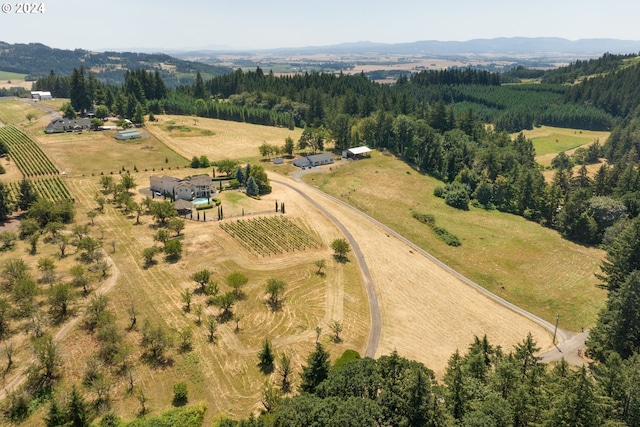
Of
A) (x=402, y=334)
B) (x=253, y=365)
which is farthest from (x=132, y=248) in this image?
(x=402, y=334)

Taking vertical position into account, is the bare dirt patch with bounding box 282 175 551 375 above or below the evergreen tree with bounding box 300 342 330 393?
below

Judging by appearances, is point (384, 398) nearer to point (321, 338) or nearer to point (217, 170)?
point (321, 338)

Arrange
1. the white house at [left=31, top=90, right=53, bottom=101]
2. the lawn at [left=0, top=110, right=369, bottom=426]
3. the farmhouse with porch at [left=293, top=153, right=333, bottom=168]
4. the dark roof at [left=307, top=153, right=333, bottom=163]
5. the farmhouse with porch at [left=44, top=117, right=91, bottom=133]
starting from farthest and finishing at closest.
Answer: the white house at [left=31, top=90, right=53, bottom=101] → the farmhouse with porch at [left=44, top=117, right=91, bottom=133] → the dark roof at [left=307, top=153, right=333, bottom=163] → the farmhouse with porch at [left=293, top=153, right=333, bottom=168] → the lawn at [left=0, top=110, right=369, bottom=426]

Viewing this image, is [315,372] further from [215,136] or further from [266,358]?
[215,136]

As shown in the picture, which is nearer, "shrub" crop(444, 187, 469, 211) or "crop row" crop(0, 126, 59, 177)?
"crop row" crop(0, 126, 59, 177)

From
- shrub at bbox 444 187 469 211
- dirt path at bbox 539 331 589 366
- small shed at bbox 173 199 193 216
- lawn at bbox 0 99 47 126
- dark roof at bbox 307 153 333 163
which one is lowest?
dirt path at bbox 539 331 589 366

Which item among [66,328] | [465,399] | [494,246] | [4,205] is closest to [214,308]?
[66,328]

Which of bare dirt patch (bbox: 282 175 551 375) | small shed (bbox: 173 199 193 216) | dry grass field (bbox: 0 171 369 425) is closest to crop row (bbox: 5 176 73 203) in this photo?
dry grass field (bbox: 0 171 369 425)

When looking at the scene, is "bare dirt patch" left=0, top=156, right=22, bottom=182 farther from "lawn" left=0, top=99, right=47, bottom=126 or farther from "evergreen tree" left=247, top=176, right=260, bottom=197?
"evergreen tree" left=247, top=176, right=260, bottom=197
